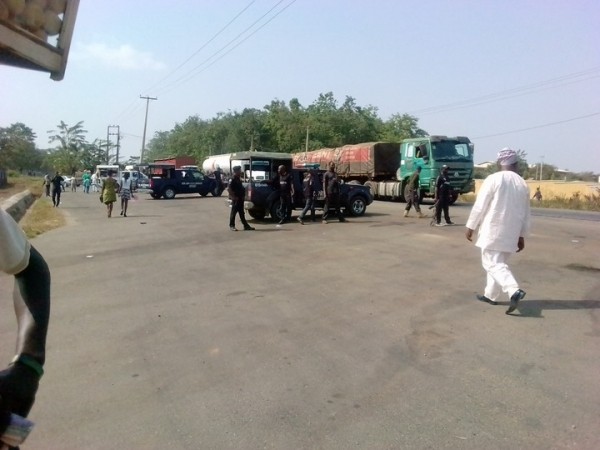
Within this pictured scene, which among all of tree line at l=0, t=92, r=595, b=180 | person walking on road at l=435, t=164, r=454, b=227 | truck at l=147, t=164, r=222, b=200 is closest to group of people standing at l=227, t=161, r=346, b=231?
person walking on road at l=435, t=164, r=454, b=227

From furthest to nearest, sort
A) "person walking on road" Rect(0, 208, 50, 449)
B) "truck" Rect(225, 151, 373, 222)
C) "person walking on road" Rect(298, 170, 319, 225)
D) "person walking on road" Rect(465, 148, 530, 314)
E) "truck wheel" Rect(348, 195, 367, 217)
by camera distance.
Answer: "truck wheel" Rect(348, 195, 367, 217)
"truck" Rect(225, 151, 373, 222)
"person walking on road" Rect(298, 170, 319, 225)
"person walking on road" Rect(465, 148, 530, 314)
"person walking on road" Rect(0, 208, 50, 449)

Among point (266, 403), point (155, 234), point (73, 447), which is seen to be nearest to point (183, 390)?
point (266, 403)

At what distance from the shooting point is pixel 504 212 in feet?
21.2

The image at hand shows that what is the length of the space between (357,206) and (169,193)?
17.1 meters

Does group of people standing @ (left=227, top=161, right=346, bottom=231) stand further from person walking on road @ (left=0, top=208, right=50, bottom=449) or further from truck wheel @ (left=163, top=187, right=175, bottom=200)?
truck wheel @ (left=163, top=187, right=175, bottom=200)

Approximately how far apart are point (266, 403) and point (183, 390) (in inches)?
27.0

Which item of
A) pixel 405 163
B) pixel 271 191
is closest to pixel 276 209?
pixel 271 191

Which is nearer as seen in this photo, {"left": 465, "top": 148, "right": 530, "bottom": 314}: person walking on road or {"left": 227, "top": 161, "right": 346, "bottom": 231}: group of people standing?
{"left": 465, "top": 148, "right": 530, "bottom": 314}: person walking on road

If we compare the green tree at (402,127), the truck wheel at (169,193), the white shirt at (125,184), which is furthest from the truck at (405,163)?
the green tree at (402,127)

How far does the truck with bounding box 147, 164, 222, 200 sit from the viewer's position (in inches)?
1261

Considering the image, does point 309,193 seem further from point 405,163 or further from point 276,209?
point 405,163

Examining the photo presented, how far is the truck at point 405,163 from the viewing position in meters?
22.8

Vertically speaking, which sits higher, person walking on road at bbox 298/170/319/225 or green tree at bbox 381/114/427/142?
green tree at bbox 381/114/427/142

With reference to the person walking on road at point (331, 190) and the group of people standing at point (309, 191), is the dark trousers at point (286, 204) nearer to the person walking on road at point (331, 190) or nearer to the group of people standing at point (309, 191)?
the group of people standing at point (309, 191)
